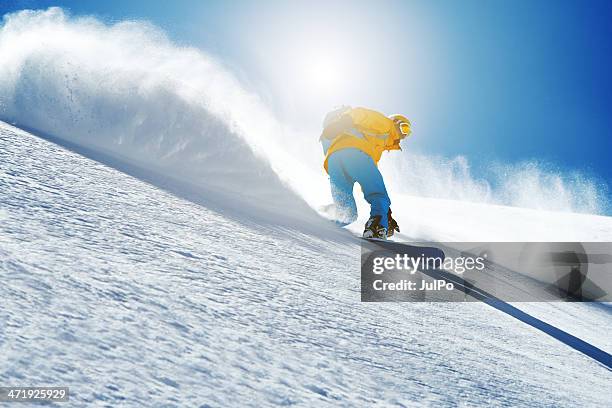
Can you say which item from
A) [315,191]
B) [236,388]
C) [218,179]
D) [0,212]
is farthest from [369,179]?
[236,388]

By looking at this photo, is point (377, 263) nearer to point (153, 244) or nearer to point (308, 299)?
point (308, 299)

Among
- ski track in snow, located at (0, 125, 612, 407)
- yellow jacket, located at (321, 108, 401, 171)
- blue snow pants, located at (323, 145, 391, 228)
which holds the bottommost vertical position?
ski track in snow, located at (0, 125, 612, 407)

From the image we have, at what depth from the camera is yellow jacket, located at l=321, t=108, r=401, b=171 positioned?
4.59m

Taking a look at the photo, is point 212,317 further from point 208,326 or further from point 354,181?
point 354,181

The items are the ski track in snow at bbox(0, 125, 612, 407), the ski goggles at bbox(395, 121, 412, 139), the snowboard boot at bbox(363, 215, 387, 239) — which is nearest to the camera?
the ski track in snow at bbox(0, 125, 612, 407)

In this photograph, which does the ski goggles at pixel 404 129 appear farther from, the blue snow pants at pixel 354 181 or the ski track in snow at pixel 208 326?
the ski track in snow at pixel 208 326

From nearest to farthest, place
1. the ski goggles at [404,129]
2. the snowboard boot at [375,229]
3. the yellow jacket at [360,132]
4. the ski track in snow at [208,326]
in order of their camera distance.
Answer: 1. the ski track in snow at [208,326]
2. the snowboard boot at [375,229]
3. the yellow jacket at [360,132]
4. the ski goggles at [404,129]

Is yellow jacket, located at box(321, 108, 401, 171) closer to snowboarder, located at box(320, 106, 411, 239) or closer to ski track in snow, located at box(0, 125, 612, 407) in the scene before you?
snowboarder, located at box(320, 106, 411, 239)

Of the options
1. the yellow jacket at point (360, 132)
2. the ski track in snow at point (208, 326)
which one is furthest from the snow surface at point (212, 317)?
the yellow jacket at point (360, 132)

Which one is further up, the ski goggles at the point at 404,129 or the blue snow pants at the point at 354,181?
the ski goggles at the point at 404,129

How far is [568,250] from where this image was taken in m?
7.04

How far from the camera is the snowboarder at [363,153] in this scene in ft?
14.3

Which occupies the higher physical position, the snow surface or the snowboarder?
the snowboarder

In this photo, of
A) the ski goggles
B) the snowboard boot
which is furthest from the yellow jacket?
the snowboard boot
